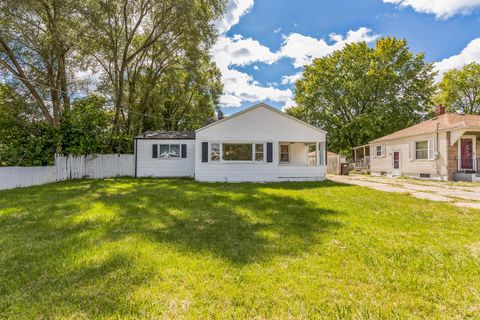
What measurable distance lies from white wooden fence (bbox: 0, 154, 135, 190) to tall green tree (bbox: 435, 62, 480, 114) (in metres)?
37.3

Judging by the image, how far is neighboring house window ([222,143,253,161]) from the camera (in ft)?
46.5

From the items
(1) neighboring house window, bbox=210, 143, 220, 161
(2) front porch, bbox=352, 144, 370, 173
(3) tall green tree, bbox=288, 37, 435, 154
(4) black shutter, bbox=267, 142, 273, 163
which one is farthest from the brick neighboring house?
(1) neighboring house window, bbox=210, 143, 220, 161

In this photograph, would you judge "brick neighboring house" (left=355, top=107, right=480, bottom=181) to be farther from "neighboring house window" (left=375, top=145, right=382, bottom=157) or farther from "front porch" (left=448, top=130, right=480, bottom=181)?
"neighboring house window" (left=375, top=145, right=382, bottom=157)

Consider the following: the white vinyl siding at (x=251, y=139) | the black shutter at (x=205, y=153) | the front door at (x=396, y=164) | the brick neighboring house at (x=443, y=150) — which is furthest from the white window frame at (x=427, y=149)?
the black shutter at (x=205, y=153)

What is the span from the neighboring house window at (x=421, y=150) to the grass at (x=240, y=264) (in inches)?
438

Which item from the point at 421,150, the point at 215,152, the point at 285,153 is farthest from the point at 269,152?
the point at 421,150

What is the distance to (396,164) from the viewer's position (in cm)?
1788

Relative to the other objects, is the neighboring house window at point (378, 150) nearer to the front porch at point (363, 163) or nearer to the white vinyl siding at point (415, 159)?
the white vinyl siding at point (415, 159)

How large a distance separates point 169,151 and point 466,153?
1737 cm

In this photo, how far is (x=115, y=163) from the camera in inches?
613

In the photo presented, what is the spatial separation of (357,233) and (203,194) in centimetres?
548

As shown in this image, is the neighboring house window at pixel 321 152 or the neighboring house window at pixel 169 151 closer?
the neighboring house window at pixel 321 152

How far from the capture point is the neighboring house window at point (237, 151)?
46.5ft

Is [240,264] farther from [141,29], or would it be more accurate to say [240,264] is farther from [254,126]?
[141,29]
